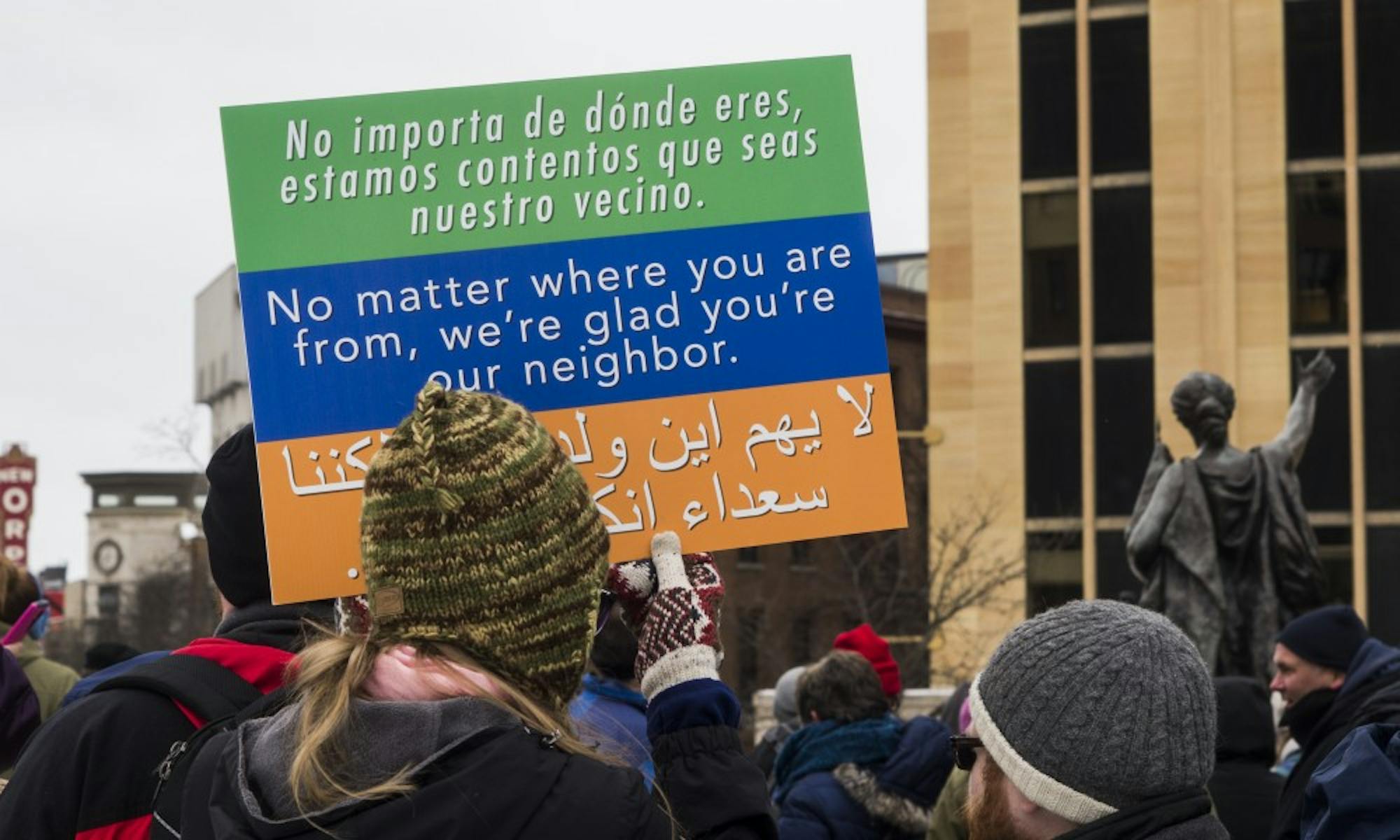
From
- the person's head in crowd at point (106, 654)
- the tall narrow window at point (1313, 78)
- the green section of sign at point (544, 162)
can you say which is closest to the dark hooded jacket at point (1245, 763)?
→ the green section of sign at point (544, 162)

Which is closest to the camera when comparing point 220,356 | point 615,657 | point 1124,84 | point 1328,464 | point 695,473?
point 695,473

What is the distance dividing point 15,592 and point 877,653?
264 cm

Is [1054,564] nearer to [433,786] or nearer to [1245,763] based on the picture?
[1245,763]

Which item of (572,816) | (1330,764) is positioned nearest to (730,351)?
(1330,764)

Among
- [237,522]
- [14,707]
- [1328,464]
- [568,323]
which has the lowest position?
[1328,464]

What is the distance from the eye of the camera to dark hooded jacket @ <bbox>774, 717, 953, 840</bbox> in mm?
6352

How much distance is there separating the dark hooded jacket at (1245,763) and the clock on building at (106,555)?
105 metres

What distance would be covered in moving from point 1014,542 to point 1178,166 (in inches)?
295

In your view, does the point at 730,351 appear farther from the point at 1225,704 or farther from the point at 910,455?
the point at 910,455

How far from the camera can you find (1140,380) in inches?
1647

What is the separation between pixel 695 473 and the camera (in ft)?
12.6

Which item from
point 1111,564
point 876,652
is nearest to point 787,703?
point 876,652

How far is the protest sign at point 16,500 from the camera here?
90.5 meters

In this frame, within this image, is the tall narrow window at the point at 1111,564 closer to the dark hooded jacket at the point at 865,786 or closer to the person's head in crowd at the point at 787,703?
the person's head in crowd at the point at 787,703
